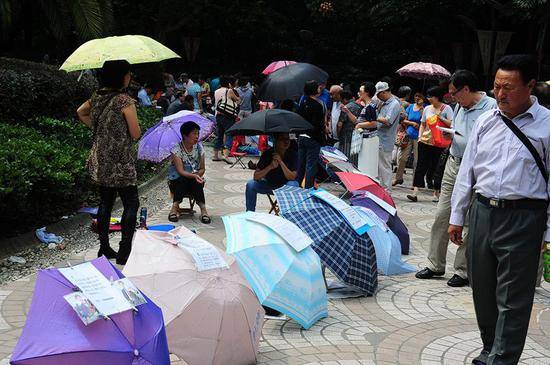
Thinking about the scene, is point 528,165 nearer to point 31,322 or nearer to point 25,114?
point 31,322

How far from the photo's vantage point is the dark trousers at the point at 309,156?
1057 cm

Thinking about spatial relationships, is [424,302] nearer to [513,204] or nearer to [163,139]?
[513,204]

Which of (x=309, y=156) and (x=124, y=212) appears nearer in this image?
(x=124, y=212)

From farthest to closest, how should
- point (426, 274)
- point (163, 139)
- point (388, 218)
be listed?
point (163, 139), point (388, 218), point (426, 274)

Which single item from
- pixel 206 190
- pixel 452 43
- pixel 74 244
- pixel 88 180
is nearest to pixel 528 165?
pixel 74 244

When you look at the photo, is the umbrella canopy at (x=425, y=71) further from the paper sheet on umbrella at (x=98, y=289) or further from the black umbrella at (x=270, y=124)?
the paper sheet on umbrella at (x=98, y=289)

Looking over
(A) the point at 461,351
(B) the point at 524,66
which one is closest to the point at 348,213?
(A) the point at 461,351

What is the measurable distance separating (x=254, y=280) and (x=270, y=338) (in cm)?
46

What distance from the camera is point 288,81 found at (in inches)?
450

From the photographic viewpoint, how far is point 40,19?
70.0 feet

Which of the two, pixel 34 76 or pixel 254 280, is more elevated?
pixel 34 76

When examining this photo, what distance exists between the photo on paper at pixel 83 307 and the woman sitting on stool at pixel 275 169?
460 centimetres

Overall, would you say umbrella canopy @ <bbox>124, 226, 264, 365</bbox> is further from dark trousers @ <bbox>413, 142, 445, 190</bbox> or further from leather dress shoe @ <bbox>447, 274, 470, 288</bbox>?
dark trousers @ <bbox>413, 142, 445, 190</bbox>

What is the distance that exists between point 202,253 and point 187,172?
4.68m
